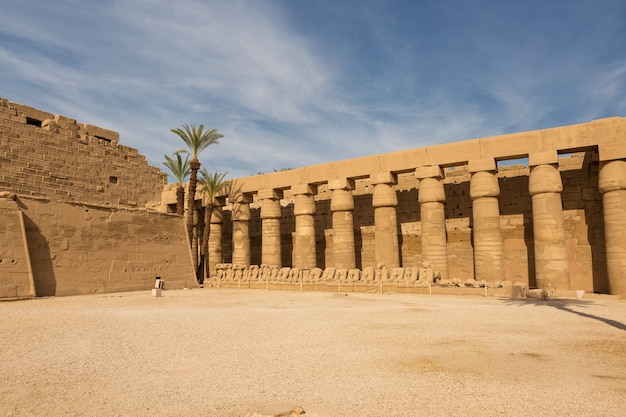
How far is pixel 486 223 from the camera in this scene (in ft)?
53.7

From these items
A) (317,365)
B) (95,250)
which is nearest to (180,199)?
(95,250)

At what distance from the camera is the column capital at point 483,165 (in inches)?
652

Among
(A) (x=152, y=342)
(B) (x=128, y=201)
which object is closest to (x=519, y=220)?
(A) (x=152, y=342)

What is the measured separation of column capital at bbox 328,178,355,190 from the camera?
64.7ft

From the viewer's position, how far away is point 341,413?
3086mm

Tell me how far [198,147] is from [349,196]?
29.9 ft

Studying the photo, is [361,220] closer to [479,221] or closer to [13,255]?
[479,221]

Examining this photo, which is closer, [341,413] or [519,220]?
[341,413]

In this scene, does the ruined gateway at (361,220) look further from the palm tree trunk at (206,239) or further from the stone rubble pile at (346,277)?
the palm tree trunk at (206,239)

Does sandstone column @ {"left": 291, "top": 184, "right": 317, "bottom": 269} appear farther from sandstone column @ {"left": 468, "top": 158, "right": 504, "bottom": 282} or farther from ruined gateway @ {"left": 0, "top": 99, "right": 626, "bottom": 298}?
sandstone column @ {"left": 468, "top": 158, "right": 504, "bottom": 282}

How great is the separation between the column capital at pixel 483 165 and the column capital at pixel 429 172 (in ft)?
3.90

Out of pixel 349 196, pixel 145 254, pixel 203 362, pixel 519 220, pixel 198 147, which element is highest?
pixel 198 147

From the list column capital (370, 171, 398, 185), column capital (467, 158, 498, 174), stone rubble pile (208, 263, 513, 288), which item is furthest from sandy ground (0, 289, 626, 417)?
column capital (370, 171, 398, 185)

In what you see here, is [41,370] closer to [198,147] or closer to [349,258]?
[349,258]
